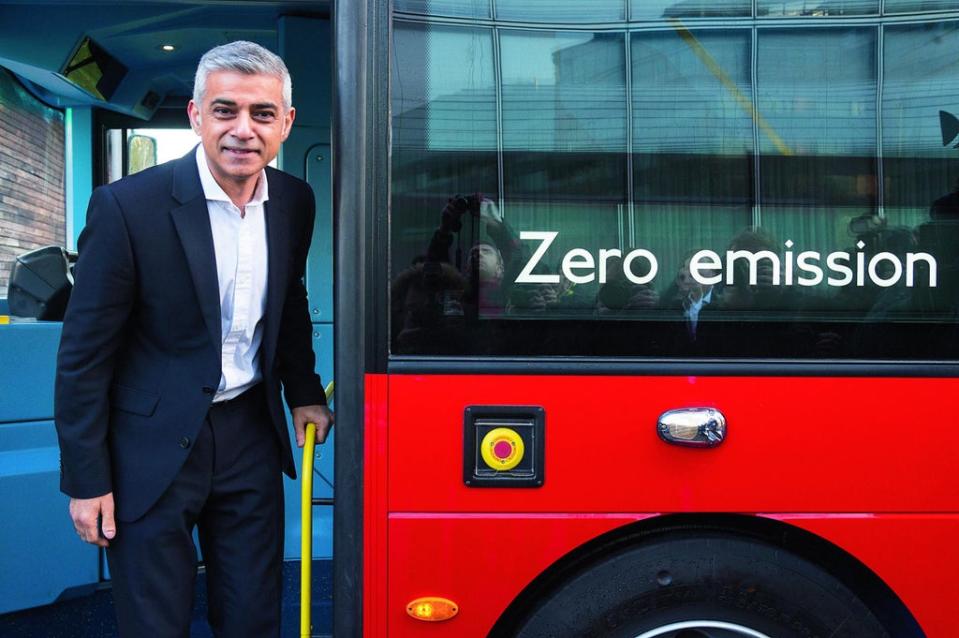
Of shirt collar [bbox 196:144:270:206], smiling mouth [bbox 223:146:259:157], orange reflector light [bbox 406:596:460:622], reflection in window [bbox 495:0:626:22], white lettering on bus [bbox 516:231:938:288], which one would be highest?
reflection in window [bbox 495:0:626:22]

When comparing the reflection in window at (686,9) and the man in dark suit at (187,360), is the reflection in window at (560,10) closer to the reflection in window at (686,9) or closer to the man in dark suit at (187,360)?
the reflection in window at (686,9)

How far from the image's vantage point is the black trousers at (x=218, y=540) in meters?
1.91

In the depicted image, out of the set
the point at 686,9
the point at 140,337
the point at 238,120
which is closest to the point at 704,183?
the point at 686,9

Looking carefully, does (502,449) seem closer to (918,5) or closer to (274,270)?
(274,270)

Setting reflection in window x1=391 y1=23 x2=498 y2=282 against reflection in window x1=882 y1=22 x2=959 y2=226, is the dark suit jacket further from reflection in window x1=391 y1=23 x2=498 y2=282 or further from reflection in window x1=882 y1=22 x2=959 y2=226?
reflection in window x1=882 y1=22 x2=959 y2=226

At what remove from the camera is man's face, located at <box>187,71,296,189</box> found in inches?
73.0

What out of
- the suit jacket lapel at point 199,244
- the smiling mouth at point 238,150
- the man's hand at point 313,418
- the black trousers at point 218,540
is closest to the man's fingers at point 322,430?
the man's hand at point 313,418

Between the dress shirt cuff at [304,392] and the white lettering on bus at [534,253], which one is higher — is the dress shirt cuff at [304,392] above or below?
below

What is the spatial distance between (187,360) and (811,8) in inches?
64.0

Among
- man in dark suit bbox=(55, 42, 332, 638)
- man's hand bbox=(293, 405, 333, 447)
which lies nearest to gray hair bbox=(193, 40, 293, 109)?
man in dark suit bbox=(55, 42, 332, 638)

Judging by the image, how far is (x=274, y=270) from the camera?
1.98m

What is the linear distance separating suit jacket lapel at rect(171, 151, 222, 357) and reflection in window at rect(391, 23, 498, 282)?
1.34 ft

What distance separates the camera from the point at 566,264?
1.92m

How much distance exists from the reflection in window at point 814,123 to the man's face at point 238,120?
1.11 m
